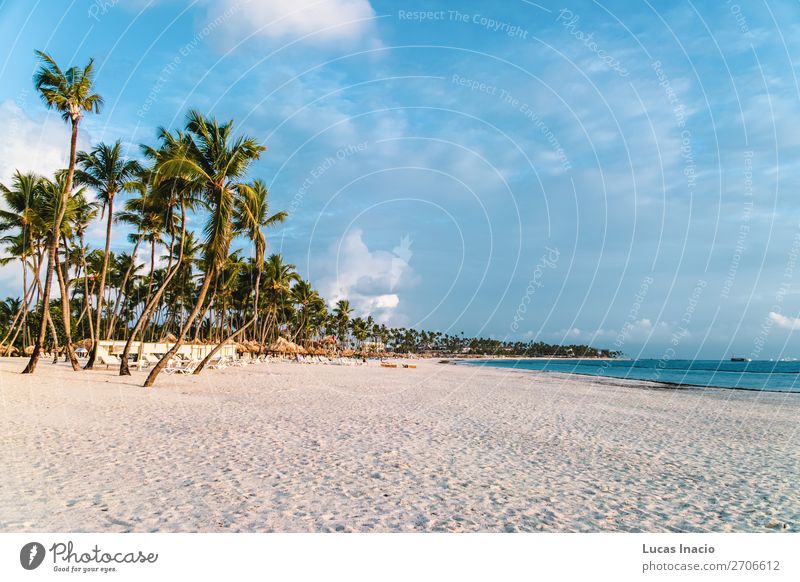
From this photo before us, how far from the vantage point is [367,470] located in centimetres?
685

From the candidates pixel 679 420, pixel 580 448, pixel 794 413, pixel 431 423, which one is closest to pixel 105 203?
pixel 431 423

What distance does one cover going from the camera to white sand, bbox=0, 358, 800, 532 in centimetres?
503

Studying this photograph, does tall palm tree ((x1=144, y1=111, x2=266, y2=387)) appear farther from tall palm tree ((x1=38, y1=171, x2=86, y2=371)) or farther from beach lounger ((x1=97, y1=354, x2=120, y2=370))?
beach lounger ((x1=97, y1=354, x2=120, y2=370))

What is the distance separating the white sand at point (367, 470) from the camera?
198 inches

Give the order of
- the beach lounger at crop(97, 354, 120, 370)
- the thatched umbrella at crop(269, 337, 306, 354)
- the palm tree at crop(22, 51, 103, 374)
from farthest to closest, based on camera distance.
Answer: the thatched umbrella at crop(269, 337, 306, 354), the beach lounger at crop(97, 354, 120, 370), the palm tree at crop(22, 51, 103, 374)

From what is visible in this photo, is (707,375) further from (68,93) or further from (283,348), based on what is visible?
(68,93)

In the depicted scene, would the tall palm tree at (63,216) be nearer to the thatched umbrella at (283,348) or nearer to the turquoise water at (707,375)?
the thatched umbrella at (283,348)

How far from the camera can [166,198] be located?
20.6 metres

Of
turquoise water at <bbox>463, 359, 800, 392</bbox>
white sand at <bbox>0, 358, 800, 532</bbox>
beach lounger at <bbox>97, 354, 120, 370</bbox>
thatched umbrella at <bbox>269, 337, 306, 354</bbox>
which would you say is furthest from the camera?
thatched umbrella at <bbox>269, 337, 306, 354</bbox>

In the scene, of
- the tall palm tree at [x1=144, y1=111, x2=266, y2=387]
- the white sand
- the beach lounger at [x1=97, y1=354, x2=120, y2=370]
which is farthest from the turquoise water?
the beach lounger at [x1=97, y1=354, x2=120, y2=370]

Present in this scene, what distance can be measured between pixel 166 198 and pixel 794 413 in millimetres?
28263

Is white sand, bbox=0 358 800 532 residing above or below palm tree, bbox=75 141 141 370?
below

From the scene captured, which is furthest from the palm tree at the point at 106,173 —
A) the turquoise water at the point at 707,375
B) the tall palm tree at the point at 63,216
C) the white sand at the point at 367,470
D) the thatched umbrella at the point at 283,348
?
the turquoise water at the point at 707,375
